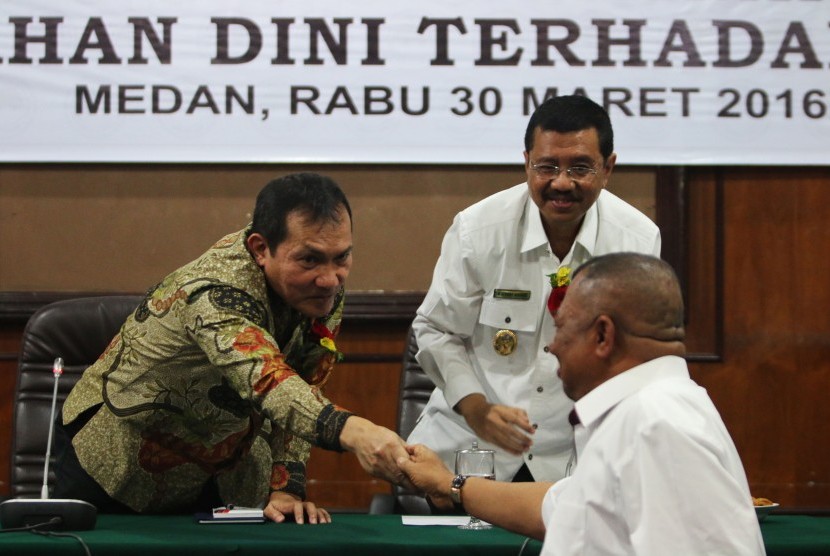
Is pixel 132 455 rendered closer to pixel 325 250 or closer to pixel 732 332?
pixel 325 250

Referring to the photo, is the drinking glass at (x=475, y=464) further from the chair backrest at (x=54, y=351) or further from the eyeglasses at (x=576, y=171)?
the chair backrest at (x=54, y=351)

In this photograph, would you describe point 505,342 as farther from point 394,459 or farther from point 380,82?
point 380,82

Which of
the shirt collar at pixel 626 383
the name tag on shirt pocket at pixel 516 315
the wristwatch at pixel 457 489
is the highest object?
the name tag on shirt pocket at pixel 516 315

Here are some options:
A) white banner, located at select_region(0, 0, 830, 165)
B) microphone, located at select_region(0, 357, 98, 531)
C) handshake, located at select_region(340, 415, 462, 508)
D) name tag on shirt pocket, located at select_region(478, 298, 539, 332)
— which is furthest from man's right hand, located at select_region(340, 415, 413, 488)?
white banner, located at select_region(0, 0, 830, 165)

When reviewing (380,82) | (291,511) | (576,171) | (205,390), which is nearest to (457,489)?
(291,511)

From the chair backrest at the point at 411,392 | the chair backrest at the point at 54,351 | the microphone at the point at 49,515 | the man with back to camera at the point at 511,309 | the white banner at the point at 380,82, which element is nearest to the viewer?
the microphone at the point at 49,515

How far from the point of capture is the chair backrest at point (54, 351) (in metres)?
3.01

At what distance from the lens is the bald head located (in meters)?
1.53

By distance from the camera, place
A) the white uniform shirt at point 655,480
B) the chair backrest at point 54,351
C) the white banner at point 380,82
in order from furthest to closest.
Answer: the white banner at point 380,82 → the chair backrest at point 54,351 → the white uniform shirt at point 655,480

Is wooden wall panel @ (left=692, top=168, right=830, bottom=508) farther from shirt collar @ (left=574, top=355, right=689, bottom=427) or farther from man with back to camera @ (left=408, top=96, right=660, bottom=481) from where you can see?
shirt collar @ (left=574, top=355, right=689, bottom=427)

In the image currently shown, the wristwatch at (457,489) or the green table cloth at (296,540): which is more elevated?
the wristwatch at (457,489)

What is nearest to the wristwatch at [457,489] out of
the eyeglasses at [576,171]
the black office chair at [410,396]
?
the eyeglasses at [576,171]

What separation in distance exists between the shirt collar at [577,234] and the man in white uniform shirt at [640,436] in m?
1.10

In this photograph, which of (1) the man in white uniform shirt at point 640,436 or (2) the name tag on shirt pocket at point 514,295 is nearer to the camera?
(1) the man in white uniform shirt at point 640,436
